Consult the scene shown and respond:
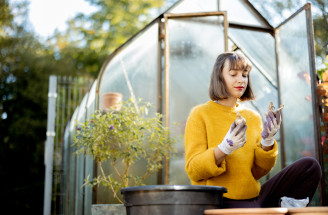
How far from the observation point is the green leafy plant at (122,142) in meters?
3.13

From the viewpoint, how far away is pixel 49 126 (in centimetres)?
459

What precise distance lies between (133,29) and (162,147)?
7.95m

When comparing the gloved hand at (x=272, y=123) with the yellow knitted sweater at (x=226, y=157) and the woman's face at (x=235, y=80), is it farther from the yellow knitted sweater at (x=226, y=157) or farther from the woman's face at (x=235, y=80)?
the woman's face at (x=235, y=80)

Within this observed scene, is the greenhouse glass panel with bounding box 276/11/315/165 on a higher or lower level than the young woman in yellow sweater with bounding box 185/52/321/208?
higher

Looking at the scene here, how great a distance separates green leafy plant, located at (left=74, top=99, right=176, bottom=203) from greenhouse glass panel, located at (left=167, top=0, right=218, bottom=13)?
1.11 metres

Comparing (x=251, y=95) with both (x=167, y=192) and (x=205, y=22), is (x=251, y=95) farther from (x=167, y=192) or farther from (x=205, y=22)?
(x=205, y=22)

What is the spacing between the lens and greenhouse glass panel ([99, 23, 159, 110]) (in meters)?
3.85

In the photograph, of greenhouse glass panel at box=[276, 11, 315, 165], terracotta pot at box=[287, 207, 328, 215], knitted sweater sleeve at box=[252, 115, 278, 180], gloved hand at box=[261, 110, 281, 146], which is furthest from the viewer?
greenhouse glass panel at box=[276, 11, 315, 165]

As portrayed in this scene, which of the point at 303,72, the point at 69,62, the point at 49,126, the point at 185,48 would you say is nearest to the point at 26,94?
the point at 69,62

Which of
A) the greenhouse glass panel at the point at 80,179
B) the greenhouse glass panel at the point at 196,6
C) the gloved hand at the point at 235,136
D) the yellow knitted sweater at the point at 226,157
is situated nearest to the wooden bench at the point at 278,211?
the gloved hand at the point at 235,136

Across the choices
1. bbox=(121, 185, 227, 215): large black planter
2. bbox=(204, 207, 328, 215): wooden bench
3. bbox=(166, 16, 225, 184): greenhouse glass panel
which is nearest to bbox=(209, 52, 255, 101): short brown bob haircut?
bbox=(121, 185, 227, 215): large black planter

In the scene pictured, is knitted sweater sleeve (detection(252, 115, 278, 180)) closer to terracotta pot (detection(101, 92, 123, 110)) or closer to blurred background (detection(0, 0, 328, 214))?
terracotta pot (detection(101, 92, 123, 110))

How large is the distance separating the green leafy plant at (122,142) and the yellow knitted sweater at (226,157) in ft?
4.11

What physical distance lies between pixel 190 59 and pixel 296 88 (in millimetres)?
978
